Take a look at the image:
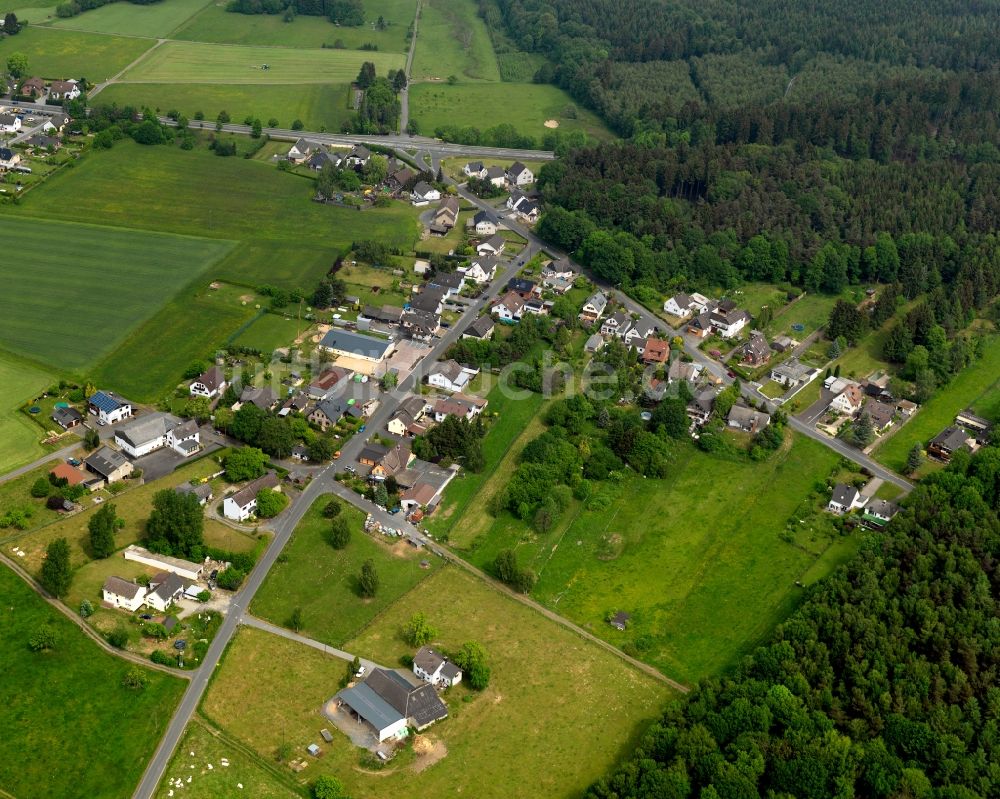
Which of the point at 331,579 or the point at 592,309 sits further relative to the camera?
the point at 592,309

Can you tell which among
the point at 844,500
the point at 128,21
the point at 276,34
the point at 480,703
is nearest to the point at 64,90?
the point at 128,21

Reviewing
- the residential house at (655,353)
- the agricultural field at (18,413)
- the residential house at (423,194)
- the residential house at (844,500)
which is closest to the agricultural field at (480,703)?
the residential house at (844,500)

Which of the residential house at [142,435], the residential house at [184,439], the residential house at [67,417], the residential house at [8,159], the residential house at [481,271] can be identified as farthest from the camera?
the residential house at [8,159]

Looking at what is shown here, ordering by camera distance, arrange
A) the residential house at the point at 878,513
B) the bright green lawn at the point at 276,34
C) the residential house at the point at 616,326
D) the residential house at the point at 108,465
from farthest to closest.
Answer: the bright green lawn at the point at 276,34 → the residential house at the point at 616,326 → the residential house at the point at 108,465 → the residential house at the point at 878,513

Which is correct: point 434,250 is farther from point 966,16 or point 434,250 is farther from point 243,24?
point 966,16

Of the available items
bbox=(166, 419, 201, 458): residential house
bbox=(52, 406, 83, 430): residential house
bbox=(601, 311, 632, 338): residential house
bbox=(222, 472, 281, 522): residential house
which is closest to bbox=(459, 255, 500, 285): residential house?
bbox=(601, 311, 632, 338): residential house

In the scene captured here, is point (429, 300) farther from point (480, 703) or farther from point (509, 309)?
point (480, 703)

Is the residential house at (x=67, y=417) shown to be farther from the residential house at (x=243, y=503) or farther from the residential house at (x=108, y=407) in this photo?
the residential house at (x=243, y=503)
